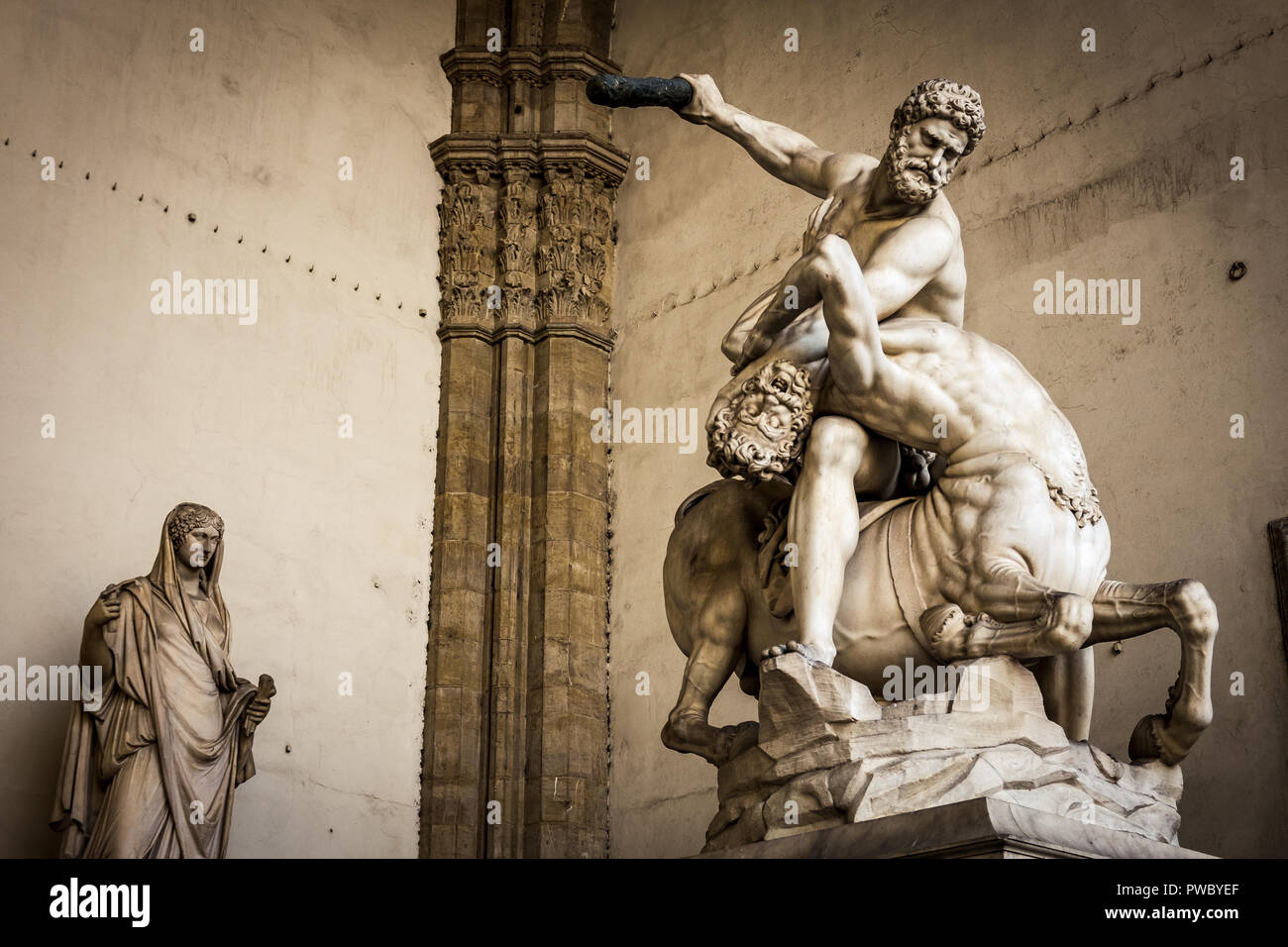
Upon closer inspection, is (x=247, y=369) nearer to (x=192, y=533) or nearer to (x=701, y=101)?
(x=192, y=533)

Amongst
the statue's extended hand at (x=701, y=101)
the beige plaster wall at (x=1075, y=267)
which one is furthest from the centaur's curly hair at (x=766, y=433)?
the beige plaster wall at (x=1075, y=267)

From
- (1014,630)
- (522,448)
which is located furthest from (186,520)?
(1014,630)

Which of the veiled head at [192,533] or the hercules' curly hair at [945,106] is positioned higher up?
the hercules' curly hair at [945,106]

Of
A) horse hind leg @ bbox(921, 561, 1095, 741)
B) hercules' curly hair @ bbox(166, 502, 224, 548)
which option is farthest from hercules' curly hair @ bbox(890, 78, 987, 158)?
hercules' curly hair @ bbox(166, 502, 224, 548)

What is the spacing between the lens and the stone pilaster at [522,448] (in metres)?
8.08

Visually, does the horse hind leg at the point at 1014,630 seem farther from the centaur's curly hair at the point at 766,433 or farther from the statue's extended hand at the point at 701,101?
the statue's extended hand at the point at 701,101

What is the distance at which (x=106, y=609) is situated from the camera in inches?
245

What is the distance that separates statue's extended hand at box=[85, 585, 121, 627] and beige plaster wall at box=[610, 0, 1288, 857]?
112 inches

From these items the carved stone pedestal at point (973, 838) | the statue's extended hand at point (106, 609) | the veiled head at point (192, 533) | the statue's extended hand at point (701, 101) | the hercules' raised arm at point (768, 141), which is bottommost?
the carved stone pedestal at point (973, 838)

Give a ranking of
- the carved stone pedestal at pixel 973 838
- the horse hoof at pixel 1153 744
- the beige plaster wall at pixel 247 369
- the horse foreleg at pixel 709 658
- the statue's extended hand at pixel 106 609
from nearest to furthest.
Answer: the carved stone pedestal at pixel 973 838 → the horse hoof at pixel 1153 744 → the horse foreleg at pixel 709 658 → the statue's extended hand at pixel 106 609 → the beige plaster wall at pixel 247 369

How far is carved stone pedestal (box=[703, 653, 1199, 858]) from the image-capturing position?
11.3 feet

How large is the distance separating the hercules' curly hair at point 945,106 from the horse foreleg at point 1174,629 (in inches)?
46.6
